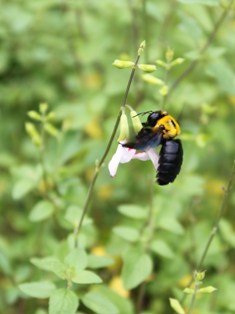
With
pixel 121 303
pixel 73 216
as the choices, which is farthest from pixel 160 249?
pixel 73 216

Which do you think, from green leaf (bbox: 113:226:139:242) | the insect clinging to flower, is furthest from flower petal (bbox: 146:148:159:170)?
green leaf (bbox: 113:226:139:242)

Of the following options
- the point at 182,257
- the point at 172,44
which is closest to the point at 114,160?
the point at 182,257

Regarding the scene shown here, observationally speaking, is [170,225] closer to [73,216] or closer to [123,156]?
[73,216]

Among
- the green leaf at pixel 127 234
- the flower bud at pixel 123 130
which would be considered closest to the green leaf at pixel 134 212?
the green leaf at pixel 127 234

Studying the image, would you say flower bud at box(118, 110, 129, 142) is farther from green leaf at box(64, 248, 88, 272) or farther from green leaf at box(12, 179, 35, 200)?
green leaf at box(12, 179, 35, 200)

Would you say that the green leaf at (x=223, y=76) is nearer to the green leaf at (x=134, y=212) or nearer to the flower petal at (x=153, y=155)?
the green leaf at (x=134, y=212)

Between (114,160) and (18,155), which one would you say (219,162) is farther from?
(114,160)
